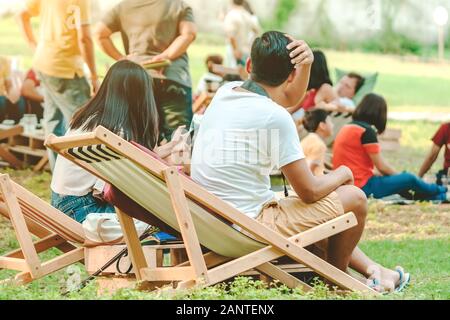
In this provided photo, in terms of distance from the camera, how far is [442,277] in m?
6.22

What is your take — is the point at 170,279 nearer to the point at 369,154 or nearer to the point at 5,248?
the point at 5,248

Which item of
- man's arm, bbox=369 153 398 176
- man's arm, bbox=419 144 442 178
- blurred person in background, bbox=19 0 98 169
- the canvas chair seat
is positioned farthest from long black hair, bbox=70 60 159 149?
man's arm, bbox=419 144 442 178

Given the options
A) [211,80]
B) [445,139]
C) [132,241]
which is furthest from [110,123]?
[211,80]

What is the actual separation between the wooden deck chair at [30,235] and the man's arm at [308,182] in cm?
104

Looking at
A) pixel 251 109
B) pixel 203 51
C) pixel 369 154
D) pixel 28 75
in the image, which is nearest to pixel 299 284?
pixel 251 109

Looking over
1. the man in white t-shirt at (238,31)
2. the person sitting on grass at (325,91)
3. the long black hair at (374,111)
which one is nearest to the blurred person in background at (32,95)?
the man in white t-shirt at (238,31)

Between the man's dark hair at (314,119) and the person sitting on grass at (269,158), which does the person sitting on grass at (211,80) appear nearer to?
the man's dark hair at (314,119)

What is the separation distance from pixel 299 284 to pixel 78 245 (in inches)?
42.9

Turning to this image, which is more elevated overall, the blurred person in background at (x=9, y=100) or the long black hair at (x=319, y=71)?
the long black hair at (x=319, y=71)

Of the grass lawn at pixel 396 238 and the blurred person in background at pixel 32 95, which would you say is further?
the blurred person in background at pixel 32 95

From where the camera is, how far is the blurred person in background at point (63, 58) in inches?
386

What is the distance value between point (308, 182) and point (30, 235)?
1.25 meters

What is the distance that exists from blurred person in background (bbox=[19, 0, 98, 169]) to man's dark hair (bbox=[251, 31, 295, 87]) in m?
4.74

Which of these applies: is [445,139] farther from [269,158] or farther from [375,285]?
[269,158]
